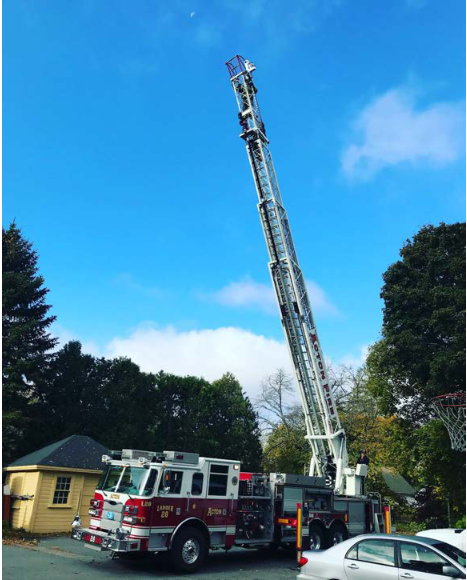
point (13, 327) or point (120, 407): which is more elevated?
point (13, 327)

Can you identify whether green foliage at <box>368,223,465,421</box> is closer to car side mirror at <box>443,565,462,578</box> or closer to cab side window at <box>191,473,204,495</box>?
cab side window at <box>191,473,204,495</box>

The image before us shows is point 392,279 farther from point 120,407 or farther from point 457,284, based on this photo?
point 120,407

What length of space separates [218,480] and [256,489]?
5.75 feet

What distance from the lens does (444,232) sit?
97.0ft

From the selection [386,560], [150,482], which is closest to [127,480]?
[150,482]

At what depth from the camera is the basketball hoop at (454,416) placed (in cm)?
2102

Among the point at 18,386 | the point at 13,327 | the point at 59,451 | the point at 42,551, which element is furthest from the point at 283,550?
the point at 13,327

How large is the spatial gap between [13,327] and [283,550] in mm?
22410

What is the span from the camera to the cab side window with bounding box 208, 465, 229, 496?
13.3 m

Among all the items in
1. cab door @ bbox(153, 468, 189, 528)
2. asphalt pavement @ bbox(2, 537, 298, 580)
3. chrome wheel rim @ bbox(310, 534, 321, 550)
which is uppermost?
cab door @ bbox(153, 468, 189, 528)

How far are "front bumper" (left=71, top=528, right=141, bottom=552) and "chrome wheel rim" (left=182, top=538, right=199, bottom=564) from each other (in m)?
1.27

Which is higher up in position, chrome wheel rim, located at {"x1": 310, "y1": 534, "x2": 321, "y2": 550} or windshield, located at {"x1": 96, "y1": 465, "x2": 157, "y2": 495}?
windshield, located at {"x1": 96, "y1": 465, "x2": 157, "y2": 495}

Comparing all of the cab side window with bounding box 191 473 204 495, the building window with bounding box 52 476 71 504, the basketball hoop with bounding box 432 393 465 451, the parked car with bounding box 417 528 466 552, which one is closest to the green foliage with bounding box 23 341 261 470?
the building window with bounding box 52 476 71 504

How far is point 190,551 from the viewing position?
40.3 feet
